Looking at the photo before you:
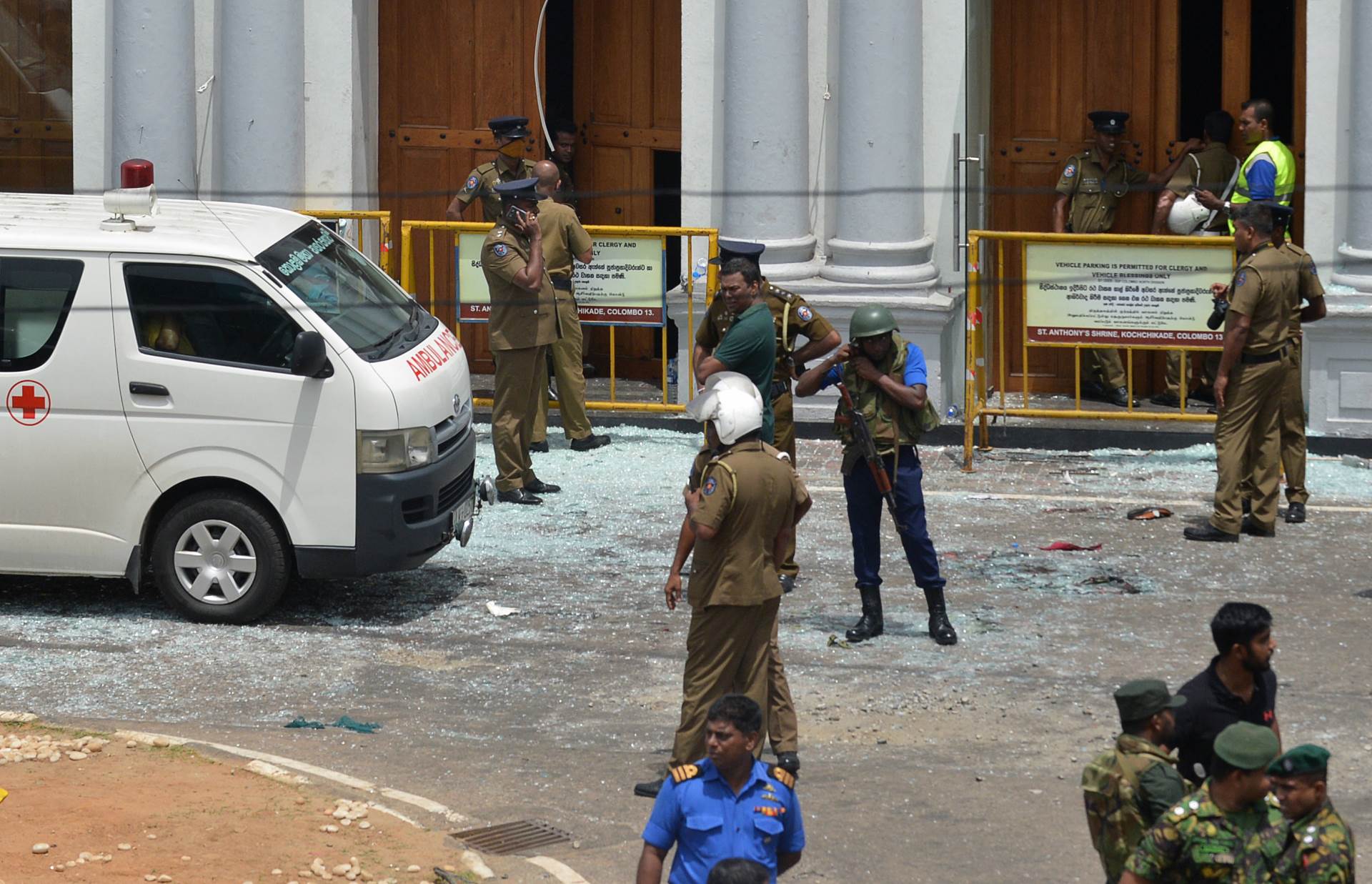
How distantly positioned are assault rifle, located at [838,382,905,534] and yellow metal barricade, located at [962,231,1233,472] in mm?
3708

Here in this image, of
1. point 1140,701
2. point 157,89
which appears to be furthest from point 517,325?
point 1140,701

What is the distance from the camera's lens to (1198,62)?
603 inches

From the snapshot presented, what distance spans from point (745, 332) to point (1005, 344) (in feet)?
17.6

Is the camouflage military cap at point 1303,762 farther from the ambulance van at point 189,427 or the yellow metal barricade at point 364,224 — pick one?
the yellow metal barricade at point 364,224

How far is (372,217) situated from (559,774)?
23.9 feet

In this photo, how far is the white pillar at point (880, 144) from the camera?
14453mm

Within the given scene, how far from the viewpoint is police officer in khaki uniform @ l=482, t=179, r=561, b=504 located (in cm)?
1223

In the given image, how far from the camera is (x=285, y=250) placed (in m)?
10.3

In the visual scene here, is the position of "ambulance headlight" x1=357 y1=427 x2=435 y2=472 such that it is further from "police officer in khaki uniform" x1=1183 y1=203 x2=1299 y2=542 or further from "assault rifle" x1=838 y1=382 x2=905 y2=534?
"police officer in khaki uniform" x1=1183 y1=203 x2=1299 y2=542

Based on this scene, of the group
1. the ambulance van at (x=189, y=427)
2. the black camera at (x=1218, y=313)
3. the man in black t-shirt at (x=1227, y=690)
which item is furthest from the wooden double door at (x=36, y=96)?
the man in black t-shirt at (x=1227, y=690)

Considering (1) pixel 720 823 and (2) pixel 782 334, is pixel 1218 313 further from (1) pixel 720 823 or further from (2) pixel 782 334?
(1) pixel 720 823

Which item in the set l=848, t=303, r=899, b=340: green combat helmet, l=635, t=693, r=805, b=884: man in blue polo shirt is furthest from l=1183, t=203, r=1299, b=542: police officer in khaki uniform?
l=635, t=693, r=805, b=884: man in blue polo shirt

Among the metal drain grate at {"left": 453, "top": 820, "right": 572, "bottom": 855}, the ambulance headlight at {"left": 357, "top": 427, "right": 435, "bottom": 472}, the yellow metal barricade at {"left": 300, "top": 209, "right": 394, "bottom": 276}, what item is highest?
the yellow metal barricade at {"left": 300, "top": 209, "right": 394, "bottom": 276}

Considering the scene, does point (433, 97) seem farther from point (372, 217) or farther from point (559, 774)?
point (559, 774)
